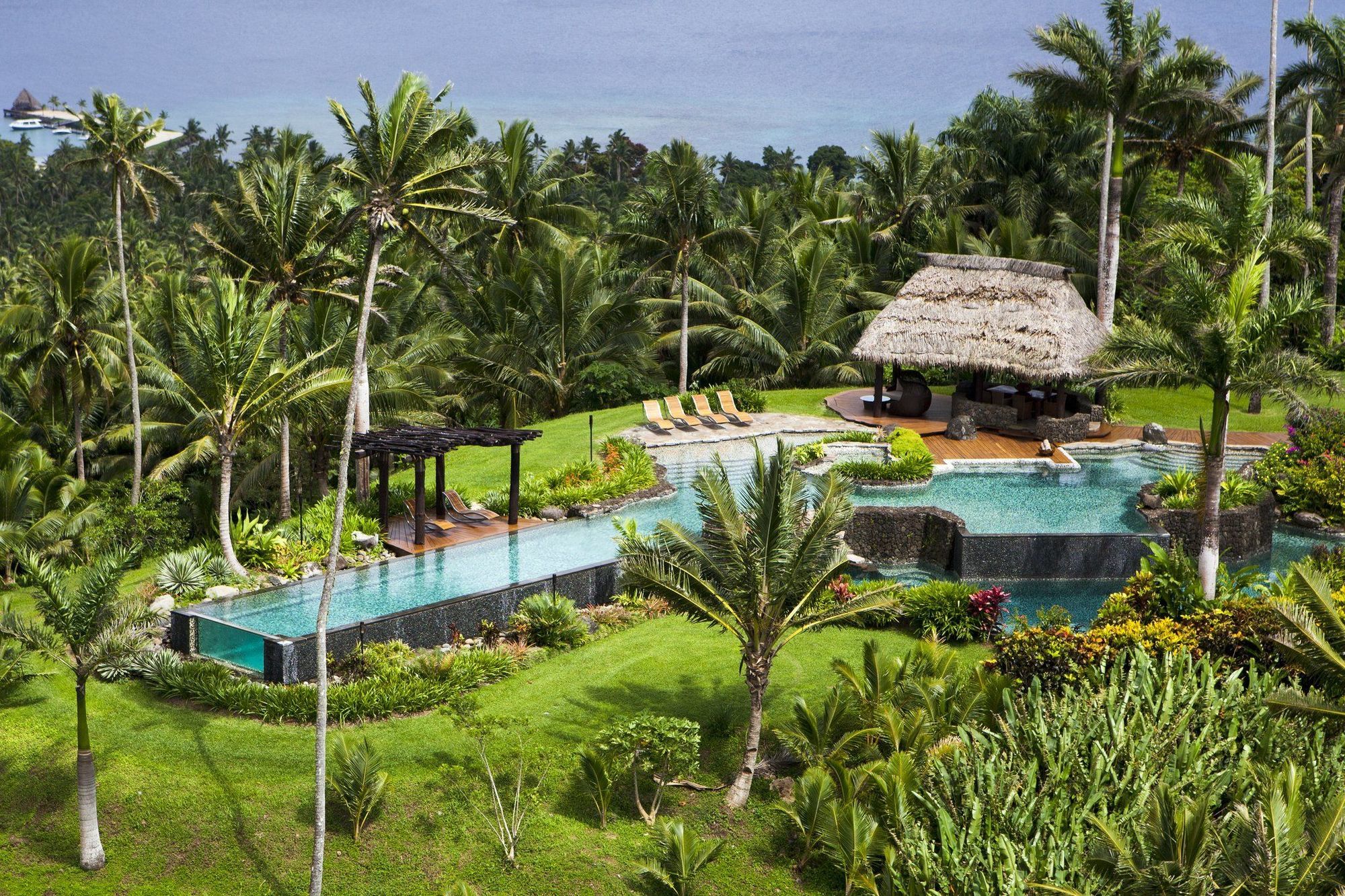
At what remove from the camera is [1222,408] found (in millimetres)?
15234

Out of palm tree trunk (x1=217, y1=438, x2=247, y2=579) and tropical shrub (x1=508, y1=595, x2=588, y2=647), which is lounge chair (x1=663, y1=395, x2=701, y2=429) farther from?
palm tree trunk (x1=217, y1=438, x2=247, y2=579)

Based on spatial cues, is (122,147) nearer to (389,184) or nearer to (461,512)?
(461,512)

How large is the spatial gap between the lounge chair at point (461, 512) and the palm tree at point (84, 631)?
8873mm

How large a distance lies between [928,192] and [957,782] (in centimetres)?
2985

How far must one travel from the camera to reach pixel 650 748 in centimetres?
1291

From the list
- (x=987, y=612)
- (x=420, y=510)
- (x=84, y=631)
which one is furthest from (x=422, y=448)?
(x=987, y=612)

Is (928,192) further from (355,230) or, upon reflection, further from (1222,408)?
(1222,408)

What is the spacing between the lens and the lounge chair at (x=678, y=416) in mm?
26688

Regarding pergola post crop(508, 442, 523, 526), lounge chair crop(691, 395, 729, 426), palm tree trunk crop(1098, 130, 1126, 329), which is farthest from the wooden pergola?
palm tree trunk crop(1098, 130, 1126, 329)

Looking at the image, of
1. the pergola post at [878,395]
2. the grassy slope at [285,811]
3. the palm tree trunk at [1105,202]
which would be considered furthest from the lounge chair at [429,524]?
the palm tree trunk at [1105,202]

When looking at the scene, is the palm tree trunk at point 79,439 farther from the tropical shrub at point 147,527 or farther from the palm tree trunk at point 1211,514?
the palm tree trunk at point 1211,514

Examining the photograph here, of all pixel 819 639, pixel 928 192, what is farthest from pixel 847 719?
pixel 928 192

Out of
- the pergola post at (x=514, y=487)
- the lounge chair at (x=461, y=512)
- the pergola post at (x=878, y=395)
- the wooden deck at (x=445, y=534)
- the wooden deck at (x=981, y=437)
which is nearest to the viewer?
the wooden deck at (x=445, y=534)

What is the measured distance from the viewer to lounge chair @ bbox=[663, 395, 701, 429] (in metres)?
26.7
